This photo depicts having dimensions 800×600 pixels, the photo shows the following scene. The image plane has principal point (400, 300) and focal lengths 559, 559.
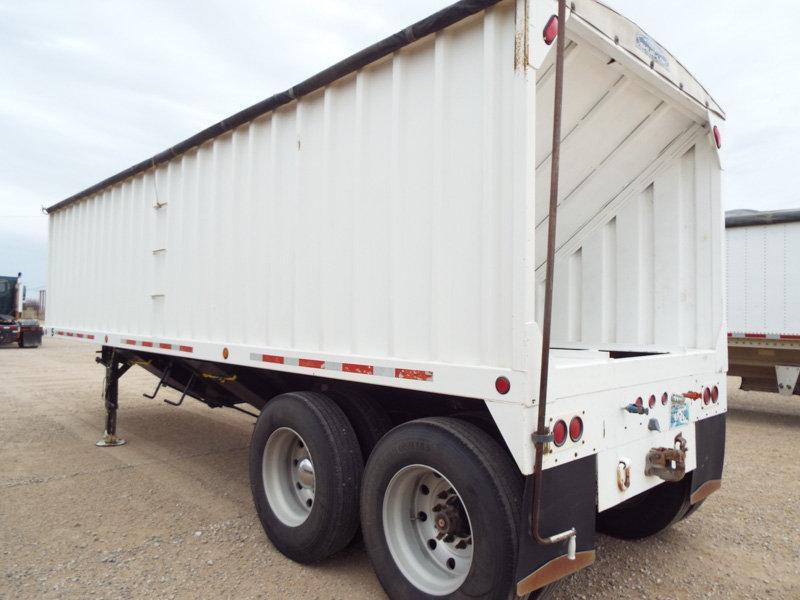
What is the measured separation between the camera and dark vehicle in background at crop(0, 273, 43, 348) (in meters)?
20.8

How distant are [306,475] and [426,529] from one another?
0.94 meters

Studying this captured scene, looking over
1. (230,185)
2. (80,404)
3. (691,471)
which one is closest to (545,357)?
(691,471)

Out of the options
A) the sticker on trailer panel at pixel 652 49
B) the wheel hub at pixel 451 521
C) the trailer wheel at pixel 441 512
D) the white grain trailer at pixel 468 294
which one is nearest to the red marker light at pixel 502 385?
the white grain trailer at pixel 468 294

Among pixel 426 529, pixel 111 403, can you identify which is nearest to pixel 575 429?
pixel 426 529

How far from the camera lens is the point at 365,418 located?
11.3ft

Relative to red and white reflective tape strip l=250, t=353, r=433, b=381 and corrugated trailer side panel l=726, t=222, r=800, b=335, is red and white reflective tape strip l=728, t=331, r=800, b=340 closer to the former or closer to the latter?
corrugated trailer side panel l=726, t=222, r=800, b=335

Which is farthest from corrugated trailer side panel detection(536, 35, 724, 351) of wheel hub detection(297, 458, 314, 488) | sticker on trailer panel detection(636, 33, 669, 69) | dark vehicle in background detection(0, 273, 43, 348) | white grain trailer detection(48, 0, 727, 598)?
dark vehicle in background detection(0, 273, 43, 348)

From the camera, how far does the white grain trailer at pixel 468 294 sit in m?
2.47

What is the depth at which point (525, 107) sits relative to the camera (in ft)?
7.87

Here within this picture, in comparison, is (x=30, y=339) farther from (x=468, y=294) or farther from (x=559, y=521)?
(x=559, y=521)

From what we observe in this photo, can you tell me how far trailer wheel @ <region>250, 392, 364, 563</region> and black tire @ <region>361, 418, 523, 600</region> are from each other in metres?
0.45

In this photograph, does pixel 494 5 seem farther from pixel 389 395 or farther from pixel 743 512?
pixel 743 512

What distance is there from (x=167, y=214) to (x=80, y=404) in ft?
17.9

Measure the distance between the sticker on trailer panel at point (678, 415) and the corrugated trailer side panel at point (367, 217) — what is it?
149cm
